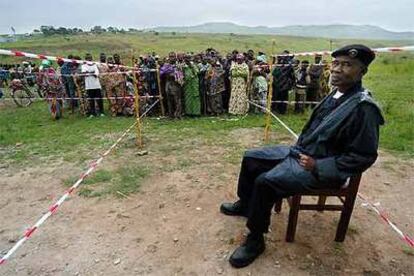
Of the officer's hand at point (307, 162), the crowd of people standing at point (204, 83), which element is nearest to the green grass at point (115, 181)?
the officer's hand at point (307, 162)

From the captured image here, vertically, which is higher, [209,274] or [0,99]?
[209,274]

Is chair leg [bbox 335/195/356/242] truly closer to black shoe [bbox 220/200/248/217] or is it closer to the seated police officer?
the seated police officer

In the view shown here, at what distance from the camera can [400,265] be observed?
338cm

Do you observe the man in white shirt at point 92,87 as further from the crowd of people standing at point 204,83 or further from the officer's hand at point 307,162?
the officer's hand at point 307,162

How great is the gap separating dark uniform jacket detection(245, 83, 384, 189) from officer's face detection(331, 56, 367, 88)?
92 mm

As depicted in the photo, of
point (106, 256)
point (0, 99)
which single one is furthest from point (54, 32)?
point (106, 256)

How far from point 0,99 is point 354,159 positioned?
14.4m

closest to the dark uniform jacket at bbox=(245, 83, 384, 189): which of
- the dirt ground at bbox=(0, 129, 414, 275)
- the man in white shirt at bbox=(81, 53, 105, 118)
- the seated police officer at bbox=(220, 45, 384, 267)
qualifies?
the seated police officer at bbox=(220, 45, 384, 267)

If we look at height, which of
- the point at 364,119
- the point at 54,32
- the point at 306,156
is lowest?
the point at 54,32

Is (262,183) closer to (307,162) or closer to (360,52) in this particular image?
(307,162)

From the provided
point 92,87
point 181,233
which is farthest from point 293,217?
point 92,87

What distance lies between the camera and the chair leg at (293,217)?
3529mm

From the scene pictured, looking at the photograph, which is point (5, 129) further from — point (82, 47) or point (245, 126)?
point (82, 47)

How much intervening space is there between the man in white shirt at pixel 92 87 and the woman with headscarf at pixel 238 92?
3617 mm
